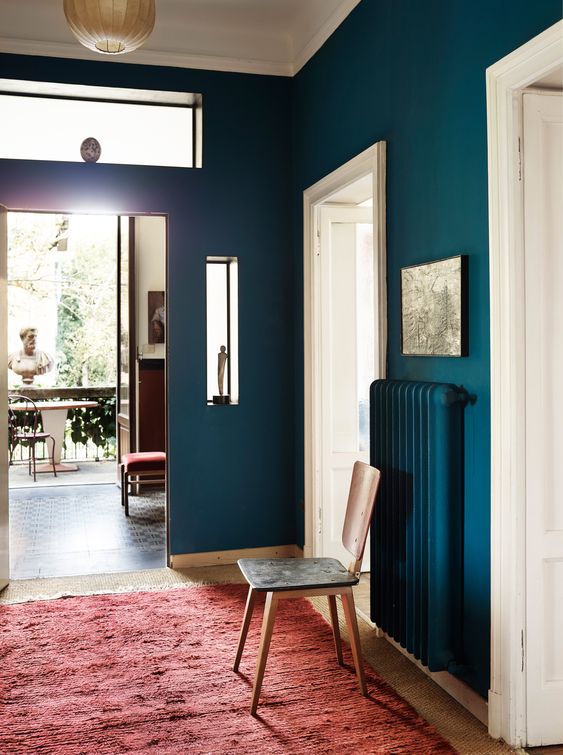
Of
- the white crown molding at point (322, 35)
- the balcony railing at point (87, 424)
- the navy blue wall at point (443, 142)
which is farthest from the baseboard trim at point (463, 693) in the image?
the balcony railing at point (87, 424)

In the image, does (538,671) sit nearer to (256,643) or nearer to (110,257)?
(256,643)

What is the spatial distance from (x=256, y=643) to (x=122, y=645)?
66cm

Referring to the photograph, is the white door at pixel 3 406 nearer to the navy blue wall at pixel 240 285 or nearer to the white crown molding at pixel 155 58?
the navy blue wall at pixel 240 285

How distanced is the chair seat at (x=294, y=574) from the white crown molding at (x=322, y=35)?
9.68 feet

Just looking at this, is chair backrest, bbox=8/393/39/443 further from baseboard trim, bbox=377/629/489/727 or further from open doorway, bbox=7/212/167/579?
baseboard trim, bbox=377/629/489/727

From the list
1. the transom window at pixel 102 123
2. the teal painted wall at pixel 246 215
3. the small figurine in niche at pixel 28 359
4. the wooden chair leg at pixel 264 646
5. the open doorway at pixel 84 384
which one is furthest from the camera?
the small figurine in niche at pixel 28 359

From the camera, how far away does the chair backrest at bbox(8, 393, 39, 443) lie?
30.0ft

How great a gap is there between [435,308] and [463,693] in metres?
1.58

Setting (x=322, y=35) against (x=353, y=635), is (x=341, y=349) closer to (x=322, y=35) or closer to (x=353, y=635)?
(x=322, y=35)

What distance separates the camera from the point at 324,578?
10.4ft

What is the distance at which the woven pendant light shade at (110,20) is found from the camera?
10.0ft

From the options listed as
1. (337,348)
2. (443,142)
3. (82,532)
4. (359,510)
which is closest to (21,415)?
(82,532)

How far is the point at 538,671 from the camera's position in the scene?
9.15 feet

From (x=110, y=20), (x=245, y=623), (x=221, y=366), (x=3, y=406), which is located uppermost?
(x=110, y=20)
